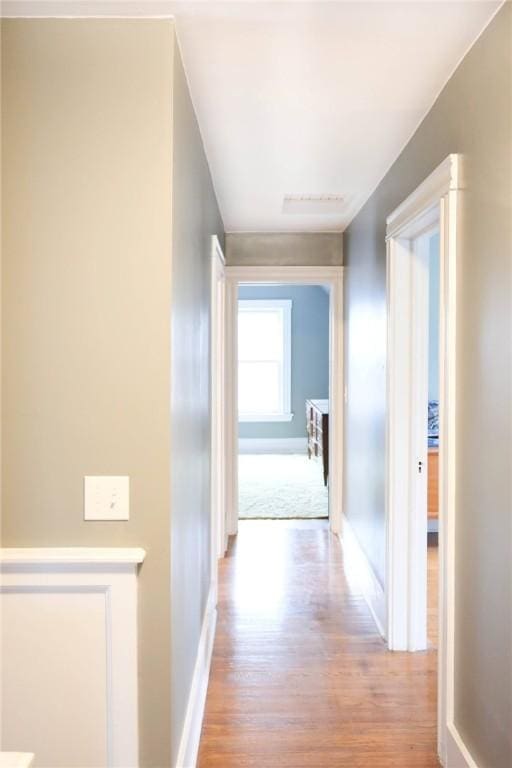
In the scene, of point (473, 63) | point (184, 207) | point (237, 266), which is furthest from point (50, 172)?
point (237, 266)

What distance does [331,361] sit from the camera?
171 inches

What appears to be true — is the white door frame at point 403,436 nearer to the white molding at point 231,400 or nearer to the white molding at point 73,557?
the white molding at point 73,557

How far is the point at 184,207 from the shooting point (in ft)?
5.79

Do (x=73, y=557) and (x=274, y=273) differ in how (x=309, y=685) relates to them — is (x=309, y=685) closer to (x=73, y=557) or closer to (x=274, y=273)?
(x=73, y=557)

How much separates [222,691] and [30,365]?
1696mm

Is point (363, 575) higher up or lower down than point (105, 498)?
lower down

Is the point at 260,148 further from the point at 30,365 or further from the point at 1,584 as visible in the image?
the point at 1,584

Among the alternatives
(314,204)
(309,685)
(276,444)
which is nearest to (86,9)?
(314,204)

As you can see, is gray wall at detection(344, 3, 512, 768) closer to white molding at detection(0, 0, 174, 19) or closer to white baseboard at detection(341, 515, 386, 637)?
white molding at detection(0, 0, 174, 19)

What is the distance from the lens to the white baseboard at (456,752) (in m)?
1.66

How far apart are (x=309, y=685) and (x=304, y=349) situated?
19.5ft

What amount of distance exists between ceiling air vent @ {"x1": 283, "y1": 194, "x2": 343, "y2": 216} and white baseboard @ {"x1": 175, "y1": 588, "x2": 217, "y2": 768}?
2.34m

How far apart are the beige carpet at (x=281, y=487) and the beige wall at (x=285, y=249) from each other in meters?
2.30

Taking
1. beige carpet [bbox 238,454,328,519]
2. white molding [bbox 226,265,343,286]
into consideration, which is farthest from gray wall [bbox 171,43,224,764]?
beige carpet [bbox 238,454,328,519]
